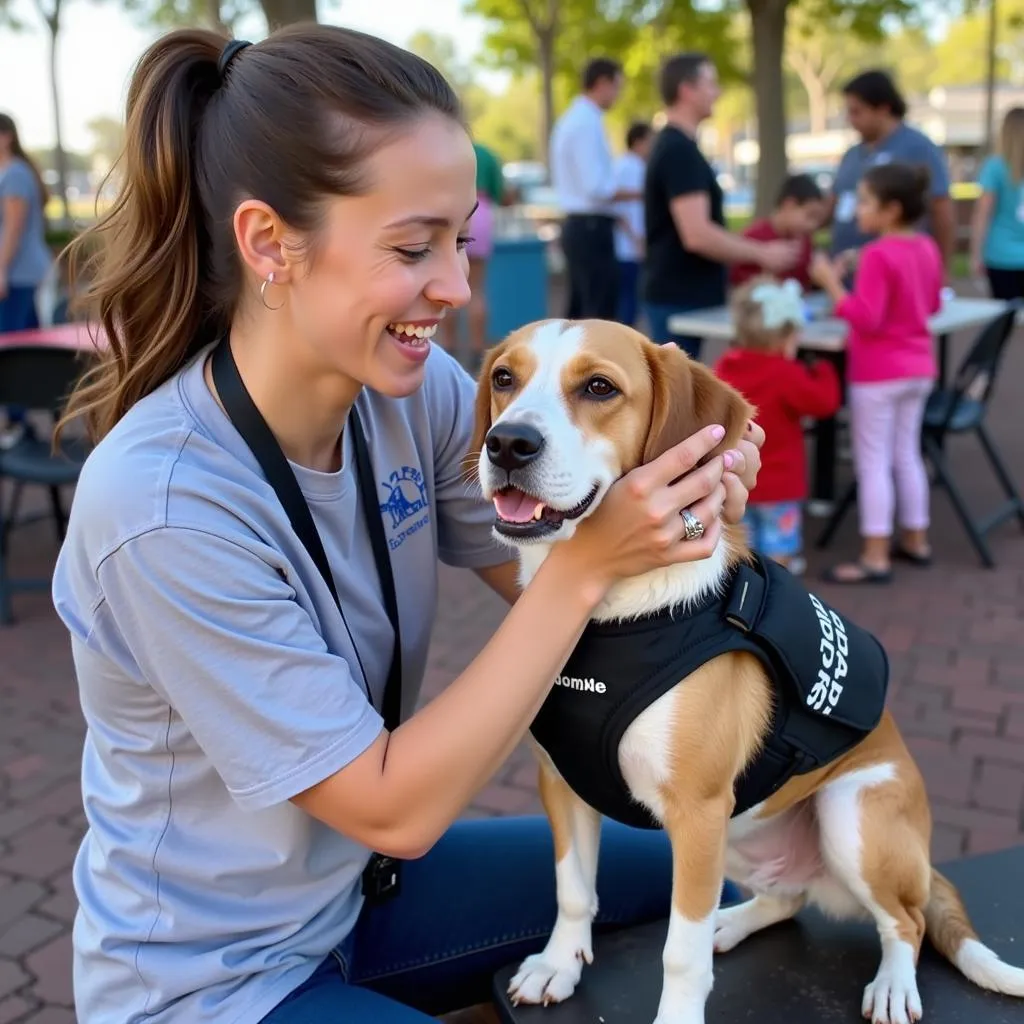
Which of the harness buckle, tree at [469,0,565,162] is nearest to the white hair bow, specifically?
the harness buckle

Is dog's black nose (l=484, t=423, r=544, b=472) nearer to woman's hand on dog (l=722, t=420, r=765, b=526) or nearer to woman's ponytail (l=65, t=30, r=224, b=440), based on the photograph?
woman's hand on dog (l=722, t=420, r=765, b=526)

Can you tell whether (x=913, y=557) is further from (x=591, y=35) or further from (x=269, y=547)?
(x=591, y=35)

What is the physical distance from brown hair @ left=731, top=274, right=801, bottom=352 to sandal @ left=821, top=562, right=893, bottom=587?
1.32 m

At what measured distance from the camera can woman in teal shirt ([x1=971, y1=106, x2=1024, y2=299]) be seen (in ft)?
33.4

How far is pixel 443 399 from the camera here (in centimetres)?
239

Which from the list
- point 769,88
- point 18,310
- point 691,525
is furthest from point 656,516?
point 769,88

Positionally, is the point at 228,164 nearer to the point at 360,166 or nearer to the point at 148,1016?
the point at 360,166

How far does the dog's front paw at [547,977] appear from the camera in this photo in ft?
7.00

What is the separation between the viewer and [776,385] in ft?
17.7

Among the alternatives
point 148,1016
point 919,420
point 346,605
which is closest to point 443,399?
point 346,605

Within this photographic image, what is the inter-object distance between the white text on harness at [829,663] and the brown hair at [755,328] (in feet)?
11.3

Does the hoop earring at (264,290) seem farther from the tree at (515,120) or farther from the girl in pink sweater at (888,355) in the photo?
the tree at (515,120)

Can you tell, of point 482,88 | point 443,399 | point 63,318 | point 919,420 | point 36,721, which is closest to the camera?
point 443,399

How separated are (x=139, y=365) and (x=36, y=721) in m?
3.26
